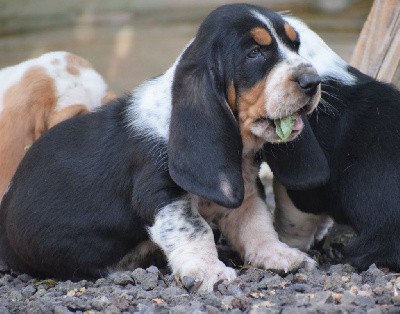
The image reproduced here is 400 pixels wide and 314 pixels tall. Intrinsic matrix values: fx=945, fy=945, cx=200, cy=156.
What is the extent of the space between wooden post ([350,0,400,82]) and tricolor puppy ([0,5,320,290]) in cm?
189

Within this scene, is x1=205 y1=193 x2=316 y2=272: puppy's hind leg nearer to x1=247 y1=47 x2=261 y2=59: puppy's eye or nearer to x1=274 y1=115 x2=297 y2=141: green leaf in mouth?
x1=274 y1=115 x2=297 y2=141: green leaf in mouth

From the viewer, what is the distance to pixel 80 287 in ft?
20.8

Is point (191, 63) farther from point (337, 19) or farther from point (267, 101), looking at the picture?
point (337, 19)

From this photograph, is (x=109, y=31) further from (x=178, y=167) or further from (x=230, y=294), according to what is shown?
(x=230, y=294)

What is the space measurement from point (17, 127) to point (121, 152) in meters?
1.73

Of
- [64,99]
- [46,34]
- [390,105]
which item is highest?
[390,105]

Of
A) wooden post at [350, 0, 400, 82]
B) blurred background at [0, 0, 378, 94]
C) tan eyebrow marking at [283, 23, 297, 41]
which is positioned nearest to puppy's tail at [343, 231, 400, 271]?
tan eyebrow marking at [283, 23, 297, 41]

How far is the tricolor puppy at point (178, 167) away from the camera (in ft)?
19.7

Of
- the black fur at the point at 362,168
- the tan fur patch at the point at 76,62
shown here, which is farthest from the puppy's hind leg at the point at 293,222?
the tan fur patch at the point at 76,62

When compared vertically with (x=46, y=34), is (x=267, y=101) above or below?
above

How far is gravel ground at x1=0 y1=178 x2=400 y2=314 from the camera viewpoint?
5215 mm

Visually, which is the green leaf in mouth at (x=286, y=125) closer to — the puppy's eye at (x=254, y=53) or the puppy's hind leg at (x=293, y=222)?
the puppy's eye at (x=254, y=53)

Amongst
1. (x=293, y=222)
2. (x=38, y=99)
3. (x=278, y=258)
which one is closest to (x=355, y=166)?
(x=293, y=222)

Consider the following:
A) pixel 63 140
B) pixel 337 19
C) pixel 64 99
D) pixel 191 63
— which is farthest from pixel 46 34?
pixel 191 63
